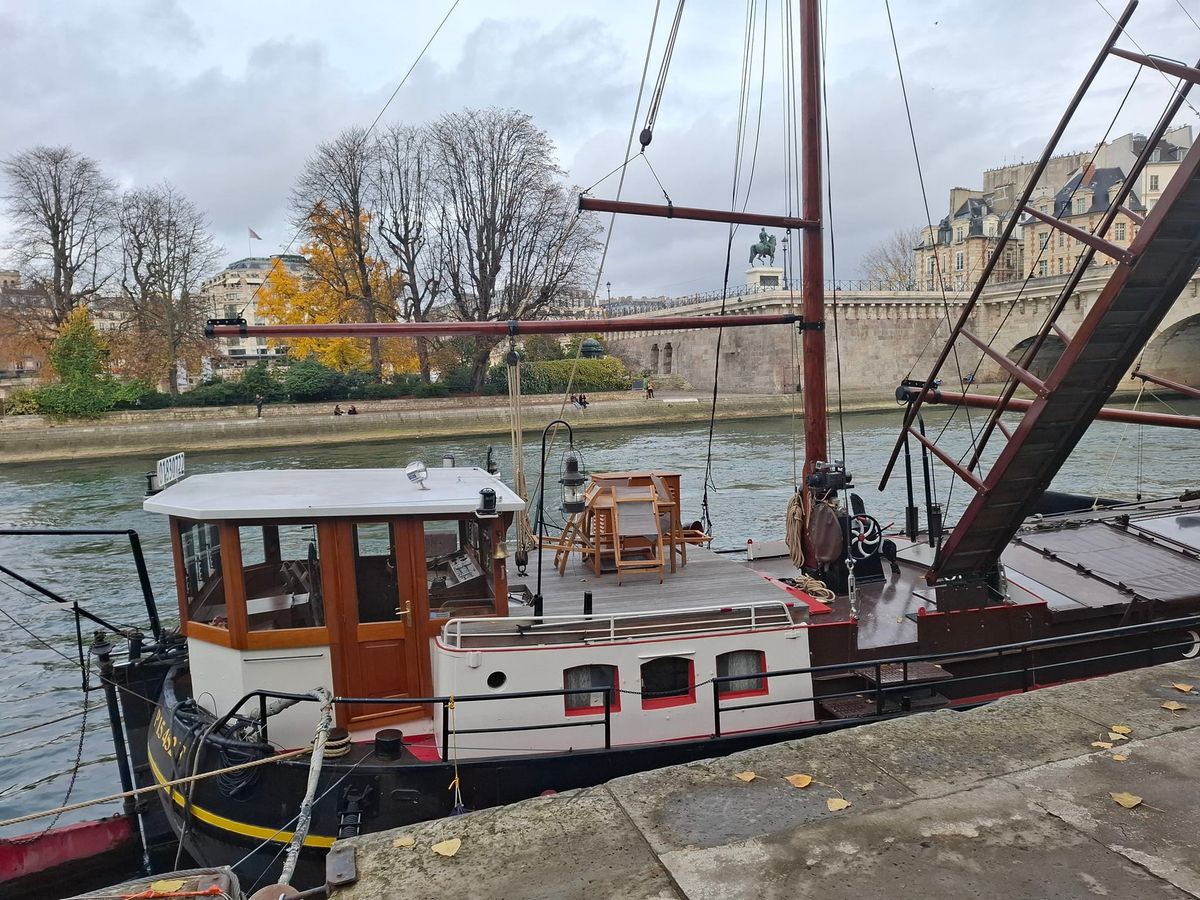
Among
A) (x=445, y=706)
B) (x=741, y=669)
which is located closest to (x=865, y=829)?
(x=445, y=706)

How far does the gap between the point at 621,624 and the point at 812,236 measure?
5379mm

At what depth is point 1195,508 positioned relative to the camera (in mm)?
11859

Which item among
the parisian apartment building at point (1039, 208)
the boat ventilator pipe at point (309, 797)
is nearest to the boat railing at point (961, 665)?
the boat ventilator pipe at point (309, 797)

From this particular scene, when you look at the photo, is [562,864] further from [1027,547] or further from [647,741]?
[1027,547]

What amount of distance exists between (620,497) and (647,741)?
2.54 metres

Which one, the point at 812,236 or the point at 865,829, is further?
the point at 812,236

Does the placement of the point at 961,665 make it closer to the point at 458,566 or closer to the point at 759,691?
the point at 759,691

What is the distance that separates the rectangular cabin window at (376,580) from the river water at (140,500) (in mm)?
4996

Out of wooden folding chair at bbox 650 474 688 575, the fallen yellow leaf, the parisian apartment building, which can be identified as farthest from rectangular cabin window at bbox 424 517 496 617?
the parisian apartment building

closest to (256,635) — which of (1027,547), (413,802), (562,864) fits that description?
(413,802)

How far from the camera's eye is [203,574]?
7.36 meters

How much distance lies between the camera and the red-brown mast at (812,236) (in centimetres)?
987

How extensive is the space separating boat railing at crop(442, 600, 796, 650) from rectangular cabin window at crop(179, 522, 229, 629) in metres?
1.96

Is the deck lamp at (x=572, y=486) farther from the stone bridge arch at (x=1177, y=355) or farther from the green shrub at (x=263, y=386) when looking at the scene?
the stone bridge arch at (x=1177, y=355)
